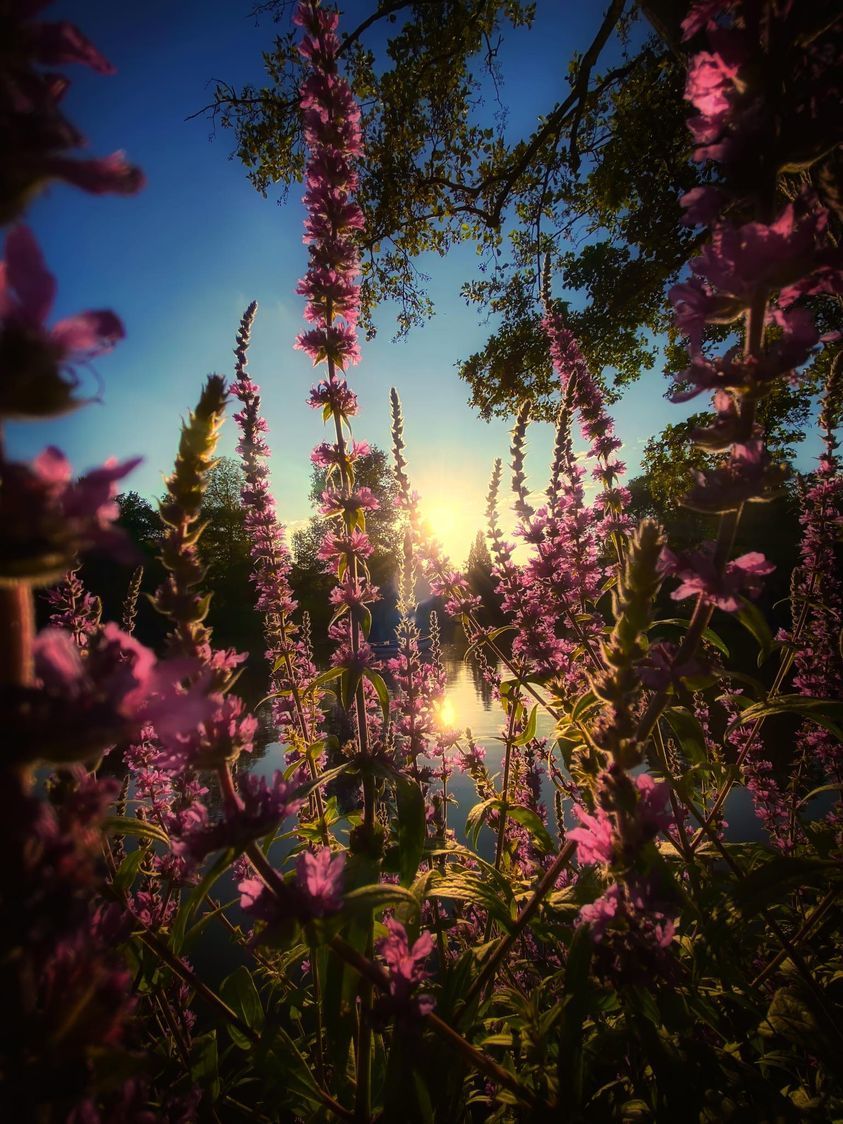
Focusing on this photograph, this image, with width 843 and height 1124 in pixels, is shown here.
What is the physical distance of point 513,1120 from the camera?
75.8 inches

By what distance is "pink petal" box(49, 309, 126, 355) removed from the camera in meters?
0.73

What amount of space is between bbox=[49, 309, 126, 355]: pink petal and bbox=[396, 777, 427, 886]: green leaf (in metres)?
1.69

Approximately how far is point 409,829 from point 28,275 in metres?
1.86

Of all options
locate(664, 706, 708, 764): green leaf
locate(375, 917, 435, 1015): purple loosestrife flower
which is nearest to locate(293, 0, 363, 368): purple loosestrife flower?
locate(664, 706, 708, 764): green leaf

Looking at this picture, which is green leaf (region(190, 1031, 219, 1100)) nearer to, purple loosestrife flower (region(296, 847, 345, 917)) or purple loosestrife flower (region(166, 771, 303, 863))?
purple loosestrife flower (region(296, 847, 345, 917))

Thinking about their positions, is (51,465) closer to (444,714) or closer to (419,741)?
(419,741)

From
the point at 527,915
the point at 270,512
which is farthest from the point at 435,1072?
the point at 270,512

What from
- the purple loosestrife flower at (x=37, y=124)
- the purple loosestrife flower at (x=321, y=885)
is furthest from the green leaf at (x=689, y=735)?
the purple loosestrife flower at (x=37, y=124)

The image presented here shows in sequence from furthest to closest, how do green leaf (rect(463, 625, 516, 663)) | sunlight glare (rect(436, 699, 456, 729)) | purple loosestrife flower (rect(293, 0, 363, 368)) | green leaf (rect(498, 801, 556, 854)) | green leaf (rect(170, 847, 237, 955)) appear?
sunlight glare (rect(436, 699, 456, 729)), green leaf (rect(463, 625, 516, 663)), purple loosestrife flower (rect(293, 0, 363, 368)), green leaf (rect(498, 801, 556, 854)), green leaf (rect(170, 847, 237, 955))

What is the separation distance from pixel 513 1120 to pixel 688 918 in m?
1.10

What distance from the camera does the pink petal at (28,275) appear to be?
0.67 meters

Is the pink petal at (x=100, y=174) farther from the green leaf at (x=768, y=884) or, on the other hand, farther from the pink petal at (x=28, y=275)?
the green leaf at (x=768, y=884)

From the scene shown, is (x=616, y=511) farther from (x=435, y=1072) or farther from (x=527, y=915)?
(x=435, y=1072)

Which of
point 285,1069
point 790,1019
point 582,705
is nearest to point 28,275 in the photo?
point 582,705
